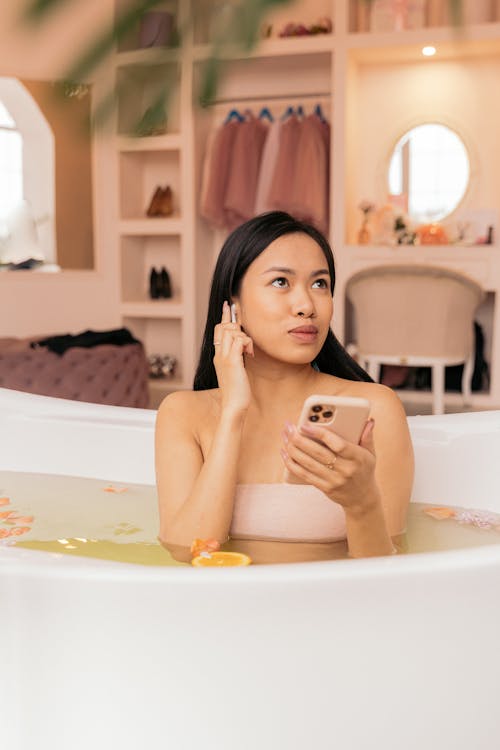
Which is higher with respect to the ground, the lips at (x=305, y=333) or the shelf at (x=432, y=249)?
the shelf at (x=432, y=249)

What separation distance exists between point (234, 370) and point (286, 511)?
278mm

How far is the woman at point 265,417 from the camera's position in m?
1.25

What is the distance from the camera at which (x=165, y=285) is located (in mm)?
5266

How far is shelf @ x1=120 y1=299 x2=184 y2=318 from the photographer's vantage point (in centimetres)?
500

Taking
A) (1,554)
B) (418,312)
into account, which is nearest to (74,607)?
(1,554)

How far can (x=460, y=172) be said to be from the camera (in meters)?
4.85

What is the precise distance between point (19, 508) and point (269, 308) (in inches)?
33.6

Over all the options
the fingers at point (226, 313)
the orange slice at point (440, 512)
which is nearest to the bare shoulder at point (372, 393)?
the fingers at point (226, 313)

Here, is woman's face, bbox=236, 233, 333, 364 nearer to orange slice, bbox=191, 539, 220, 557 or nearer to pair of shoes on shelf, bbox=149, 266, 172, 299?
orange slice, bbox=191, 539, 220, 557

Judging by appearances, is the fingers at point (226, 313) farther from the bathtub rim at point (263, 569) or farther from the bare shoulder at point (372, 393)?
the bathtub rim at point (263, 569)

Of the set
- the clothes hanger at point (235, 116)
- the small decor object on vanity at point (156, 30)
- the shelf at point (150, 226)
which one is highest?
the clothes hanger at point (235, 116)

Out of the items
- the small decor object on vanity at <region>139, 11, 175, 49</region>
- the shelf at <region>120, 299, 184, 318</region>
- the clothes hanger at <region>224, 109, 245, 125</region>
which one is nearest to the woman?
the small decor object on vanity at <region>139, 11, 175, 49</region>

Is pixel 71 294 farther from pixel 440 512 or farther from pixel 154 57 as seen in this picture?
pixel 154 57

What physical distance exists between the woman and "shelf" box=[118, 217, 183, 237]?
11.9ft
